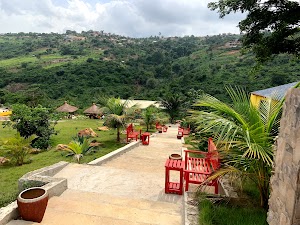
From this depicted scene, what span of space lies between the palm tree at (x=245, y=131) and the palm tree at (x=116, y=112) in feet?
24.2

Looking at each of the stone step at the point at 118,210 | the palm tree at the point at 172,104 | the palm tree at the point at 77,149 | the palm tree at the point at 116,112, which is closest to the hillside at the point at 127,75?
the palm tree at the point at 172,104

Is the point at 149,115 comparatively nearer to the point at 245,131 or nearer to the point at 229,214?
the point at 229,214

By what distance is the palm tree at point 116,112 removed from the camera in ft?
36.0

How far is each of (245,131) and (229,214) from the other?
126 centimetres

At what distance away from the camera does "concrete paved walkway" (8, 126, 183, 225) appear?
3721 mm

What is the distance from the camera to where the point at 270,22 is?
23.0 ft

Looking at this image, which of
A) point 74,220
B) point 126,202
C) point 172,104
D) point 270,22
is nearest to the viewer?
point 74,220

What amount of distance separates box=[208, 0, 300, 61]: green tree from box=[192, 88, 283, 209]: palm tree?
3.63 meters

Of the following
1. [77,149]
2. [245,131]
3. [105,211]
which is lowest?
[105,211]

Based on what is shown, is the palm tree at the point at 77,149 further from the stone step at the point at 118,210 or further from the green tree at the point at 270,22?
the green tree at the point at 270,22

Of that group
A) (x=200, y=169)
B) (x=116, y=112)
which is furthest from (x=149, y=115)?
(x=200, y=169)

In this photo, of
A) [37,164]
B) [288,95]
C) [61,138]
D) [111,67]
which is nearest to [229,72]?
[111,67]

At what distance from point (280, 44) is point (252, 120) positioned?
4471mm

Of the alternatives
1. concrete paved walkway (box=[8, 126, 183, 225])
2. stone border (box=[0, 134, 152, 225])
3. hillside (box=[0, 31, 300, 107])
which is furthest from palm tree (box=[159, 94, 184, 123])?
stone border (box=[0, 134, 152, 225])
